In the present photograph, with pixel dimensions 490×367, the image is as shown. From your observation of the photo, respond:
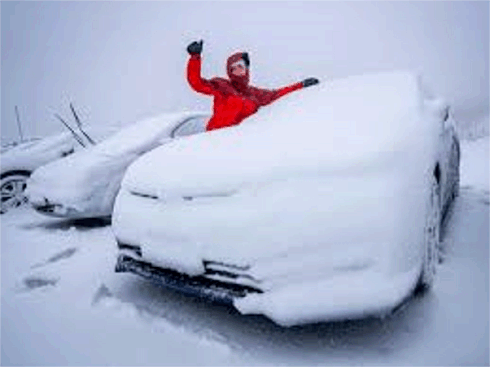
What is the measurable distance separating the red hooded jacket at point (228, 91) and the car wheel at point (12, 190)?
3762 millimetres

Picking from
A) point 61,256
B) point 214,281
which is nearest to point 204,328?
point 214,281

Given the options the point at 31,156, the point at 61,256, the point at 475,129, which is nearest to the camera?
the point at 61,256

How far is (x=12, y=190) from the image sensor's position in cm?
793

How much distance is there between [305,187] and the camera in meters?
2.91

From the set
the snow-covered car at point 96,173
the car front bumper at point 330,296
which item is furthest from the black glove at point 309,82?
the car front bumper at point 330,296

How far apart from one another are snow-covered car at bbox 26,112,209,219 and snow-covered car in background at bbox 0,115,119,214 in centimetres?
118

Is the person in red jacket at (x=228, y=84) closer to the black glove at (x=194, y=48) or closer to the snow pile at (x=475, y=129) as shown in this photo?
the black glove at (x=194, y=48)

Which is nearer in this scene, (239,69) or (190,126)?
(239,69)

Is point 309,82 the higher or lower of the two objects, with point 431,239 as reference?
higher

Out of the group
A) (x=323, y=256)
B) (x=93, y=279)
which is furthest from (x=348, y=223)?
(x=93, y=279)

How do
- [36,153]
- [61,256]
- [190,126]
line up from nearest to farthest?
[61,256] → [190,126] → [36,153]

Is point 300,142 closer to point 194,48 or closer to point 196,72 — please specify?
point 196,72

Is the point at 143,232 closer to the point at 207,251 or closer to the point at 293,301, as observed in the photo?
the point at 207,251

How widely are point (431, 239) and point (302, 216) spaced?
3.21 ft
